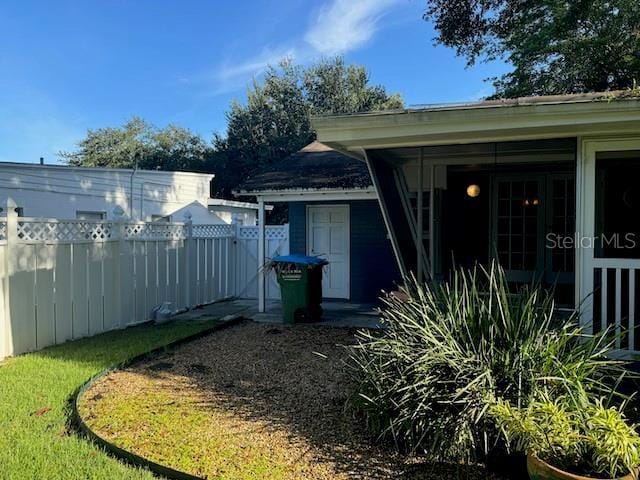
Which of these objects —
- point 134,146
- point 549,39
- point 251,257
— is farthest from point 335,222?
point 134,146

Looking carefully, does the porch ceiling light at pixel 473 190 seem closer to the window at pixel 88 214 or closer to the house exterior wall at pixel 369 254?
the house exterior wall at pixel 369 254

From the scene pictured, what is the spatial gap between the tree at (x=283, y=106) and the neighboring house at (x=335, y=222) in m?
15.7

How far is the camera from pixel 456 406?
3.35 meters

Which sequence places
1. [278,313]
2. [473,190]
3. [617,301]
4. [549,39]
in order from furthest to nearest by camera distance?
1. [549,39]
2. [278,313]
3. [473,190]
4. [617,301]

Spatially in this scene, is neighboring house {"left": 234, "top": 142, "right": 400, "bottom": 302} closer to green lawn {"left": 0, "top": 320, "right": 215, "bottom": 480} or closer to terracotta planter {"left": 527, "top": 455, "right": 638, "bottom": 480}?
green lawn {"left": 0, "top": 320, "right": 215, "bottom": 480}

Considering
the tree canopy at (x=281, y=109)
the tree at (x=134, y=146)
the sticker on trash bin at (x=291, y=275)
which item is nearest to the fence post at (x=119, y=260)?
the sticker on trash bin at (x=291, y=275)

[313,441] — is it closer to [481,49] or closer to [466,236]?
[466,236]

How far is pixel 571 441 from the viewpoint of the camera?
2734 millimetres

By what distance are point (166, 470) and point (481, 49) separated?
692 inches

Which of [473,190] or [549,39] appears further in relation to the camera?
[549,39]

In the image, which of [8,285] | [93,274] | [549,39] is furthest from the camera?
[549,39]

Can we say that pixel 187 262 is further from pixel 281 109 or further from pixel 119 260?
pixel 281 109

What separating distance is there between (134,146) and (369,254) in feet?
89.8

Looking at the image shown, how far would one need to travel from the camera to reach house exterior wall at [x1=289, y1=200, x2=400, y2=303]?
10570 millimetres
